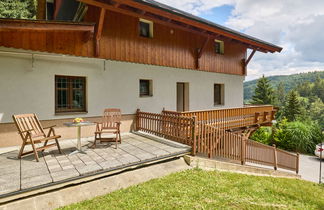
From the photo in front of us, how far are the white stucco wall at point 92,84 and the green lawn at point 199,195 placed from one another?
432cm

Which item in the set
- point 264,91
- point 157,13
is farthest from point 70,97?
point 264,91

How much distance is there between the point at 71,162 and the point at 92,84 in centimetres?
355

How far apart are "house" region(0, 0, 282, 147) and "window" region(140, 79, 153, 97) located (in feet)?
0.16

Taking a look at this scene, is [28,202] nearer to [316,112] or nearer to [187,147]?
[187,147]

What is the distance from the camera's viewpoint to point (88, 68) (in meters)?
7.09

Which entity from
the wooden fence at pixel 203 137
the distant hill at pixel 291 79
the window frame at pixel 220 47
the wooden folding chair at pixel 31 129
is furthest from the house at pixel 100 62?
the distant hill at pixel 291 79

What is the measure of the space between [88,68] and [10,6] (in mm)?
16869

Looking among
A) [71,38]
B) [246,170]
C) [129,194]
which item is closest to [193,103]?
[246,170]

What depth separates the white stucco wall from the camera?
572cm

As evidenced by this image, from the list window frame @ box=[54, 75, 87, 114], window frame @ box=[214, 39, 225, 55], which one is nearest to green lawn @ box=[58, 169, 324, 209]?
window frame @ box=[54, 75, 87, 114]

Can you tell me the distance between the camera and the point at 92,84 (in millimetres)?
7164

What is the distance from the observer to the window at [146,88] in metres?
8.91

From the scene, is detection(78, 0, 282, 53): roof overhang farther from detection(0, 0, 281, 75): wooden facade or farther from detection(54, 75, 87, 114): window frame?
detection(54, 75, 87, 114): window frame

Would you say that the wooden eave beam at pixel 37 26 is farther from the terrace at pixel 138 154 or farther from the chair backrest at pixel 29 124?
the terrace at pixel 138 154
